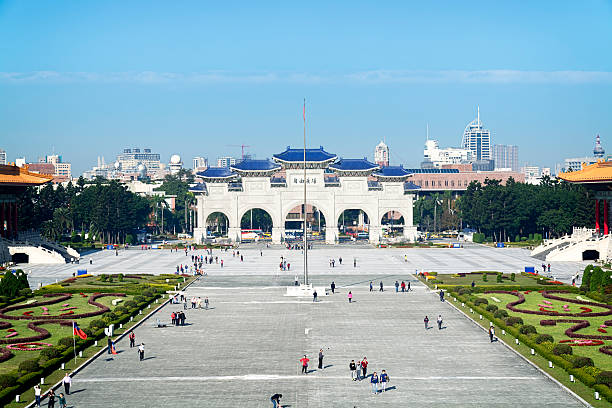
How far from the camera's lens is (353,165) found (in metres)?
130

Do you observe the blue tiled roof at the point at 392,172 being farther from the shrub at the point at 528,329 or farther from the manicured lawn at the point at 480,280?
the shrub at the point at 528,329

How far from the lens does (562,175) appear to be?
95.2m

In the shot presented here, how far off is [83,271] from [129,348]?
3688cm

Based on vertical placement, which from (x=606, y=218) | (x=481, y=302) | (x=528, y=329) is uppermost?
(x=606, y=218)

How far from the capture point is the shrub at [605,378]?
110ft

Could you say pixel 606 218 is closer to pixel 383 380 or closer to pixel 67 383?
pixel 383 380

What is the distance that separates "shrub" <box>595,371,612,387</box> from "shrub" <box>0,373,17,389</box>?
24770 mm

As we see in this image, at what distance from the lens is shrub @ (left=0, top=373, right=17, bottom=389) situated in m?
33.5

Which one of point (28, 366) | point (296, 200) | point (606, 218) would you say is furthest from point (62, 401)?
point (296, 200)

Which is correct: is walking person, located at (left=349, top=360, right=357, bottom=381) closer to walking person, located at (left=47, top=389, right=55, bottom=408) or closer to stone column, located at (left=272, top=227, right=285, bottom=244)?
walking person, located at (left=47, top=389, right=55, bottom=408)

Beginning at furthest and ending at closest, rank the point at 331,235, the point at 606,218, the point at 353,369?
1. the point at 331,235
2. the point at 606,218
3. the point at 353,369

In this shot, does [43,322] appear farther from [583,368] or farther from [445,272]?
[445,272]

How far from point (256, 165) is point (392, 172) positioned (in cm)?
2201

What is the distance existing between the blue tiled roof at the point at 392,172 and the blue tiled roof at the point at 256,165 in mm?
16806
